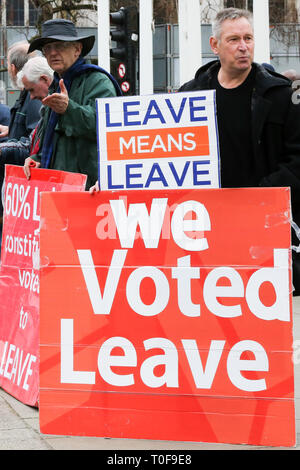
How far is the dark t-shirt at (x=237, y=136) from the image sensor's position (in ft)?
14.8

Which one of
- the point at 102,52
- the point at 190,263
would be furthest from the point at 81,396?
the point at 102,52

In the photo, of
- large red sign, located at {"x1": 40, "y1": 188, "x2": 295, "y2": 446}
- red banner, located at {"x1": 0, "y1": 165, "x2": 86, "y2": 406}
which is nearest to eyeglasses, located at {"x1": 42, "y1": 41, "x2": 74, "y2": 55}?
red banner, located at {"x1": 0, "y1": 165, "x2": 86, "y2": 406}

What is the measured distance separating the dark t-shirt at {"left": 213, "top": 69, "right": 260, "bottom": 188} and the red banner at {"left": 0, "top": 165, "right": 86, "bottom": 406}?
732mm

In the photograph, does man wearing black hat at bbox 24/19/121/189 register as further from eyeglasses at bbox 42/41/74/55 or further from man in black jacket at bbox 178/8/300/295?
man in black jacket at bbox 178/8/300/295

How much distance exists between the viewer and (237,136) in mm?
4520

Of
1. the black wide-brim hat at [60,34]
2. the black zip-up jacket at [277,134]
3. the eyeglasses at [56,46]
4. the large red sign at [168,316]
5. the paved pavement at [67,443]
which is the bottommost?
the paved pavement at [67,443]

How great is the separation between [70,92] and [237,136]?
4.48ft

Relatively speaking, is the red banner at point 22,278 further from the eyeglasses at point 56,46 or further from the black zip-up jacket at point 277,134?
the black zip-up jacket at point 277,134

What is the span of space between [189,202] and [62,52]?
188 cm

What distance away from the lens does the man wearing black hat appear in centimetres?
546

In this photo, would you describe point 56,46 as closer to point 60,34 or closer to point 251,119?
point 60,34

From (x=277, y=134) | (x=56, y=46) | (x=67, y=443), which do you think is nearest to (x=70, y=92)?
(x=56, y=46)

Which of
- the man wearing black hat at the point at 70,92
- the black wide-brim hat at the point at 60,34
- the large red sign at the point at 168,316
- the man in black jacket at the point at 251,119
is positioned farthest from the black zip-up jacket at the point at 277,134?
the black wide-brim hat at the point at 60,34
